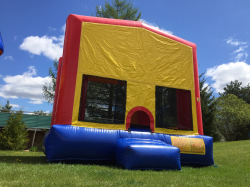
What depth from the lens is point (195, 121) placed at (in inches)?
240

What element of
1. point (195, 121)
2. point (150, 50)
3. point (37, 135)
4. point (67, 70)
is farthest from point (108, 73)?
point (37, 135)

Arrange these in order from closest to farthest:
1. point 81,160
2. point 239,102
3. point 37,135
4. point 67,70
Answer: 1. point 81,160
2. point 67,70
3. point 37,135
4. point 239,102

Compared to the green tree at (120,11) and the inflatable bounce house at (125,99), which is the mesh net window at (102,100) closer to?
the inflatable bounce house at (125,99)

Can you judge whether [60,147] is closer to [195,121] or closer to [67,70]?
[67,70]

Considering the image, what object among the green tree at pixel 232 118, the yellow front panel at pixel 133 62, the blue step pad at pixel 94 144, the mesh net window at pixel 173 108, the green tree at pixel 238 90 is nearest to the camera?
the blue step pad at pixel 94 144

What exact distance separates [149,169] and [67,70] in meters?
3.07

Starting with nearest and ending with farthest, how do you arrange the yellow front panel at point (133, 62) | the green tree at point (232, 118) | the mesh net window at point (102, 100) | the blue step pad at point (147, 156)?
the blue step pad at point (147, 156) → the mesh net window at point (102, 100) → the yellow front panel at point (133, 62) → the green tree at point (232, 118)

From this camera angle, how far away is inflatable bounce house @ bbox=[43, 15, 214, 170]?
14.4 ft

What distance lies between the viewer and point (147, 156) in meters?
3.96

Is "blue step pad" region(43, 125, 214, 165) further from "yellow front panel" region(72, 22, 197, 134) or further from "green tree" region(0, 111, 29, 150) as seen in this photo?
"green tree" region(0, 111, 29, 150)

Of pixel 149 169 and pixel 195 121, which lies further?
pixel 195 121

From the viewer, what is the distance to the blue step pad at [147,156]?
3.90 meters

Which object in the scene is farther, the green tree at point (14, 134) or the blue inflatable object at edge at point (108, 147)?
the green tree at point (14, 134)

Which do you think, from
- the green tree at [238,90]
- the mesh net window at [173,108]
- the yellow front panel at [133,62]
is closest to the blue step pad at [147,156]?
the yellow front panel at [133,62]
